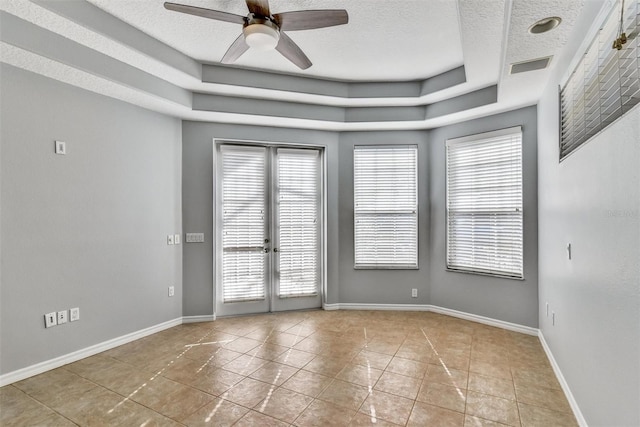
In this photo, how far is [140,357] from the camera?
3258 mm

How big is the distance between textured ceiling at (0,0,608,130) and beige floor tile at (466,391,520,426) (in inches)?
Answer: 104

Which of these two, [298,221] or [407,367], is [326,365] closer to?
[407,367]

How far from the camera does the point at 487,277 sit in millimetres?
4168

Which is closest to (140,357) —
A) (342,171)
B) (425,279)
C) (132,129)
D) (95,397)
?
(95,397)

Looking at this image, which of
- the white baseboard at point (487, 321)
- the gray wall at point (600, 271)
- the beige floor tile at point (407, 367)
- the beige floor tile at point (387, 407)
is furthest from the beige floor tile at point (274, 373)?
the white baseboard at point (487, 321)

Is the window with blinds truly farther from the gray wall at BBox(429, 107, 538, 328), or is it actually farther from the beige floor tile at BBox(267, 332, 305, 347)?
the beige floor tile at BBox(267, 332, 305, 347)

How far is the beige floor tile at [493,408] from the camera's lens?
88.0 inches

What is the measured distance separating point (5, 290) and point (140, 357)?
50.1 inches

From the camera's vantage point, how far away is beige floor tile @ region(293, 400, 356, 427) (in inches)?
86.2

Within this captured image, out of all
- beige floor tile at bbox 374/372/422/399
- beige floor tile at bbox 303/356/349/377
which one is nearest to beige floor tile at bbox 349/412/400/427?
beige floor tile at bbox 374/372/422/399

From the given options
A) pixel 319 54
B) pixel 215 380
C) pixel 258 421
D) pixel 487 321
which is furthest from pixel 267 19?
pixel 487 321

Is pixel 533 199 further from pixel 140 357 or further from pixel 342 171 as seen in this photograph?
pixel 140 357

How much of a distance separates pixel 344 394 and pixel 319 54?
129 inches

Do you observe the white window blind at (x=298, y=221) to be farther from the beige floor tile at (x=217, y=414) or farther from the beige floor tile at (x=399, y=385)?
the beige floor tile at (x=217, y=414)
